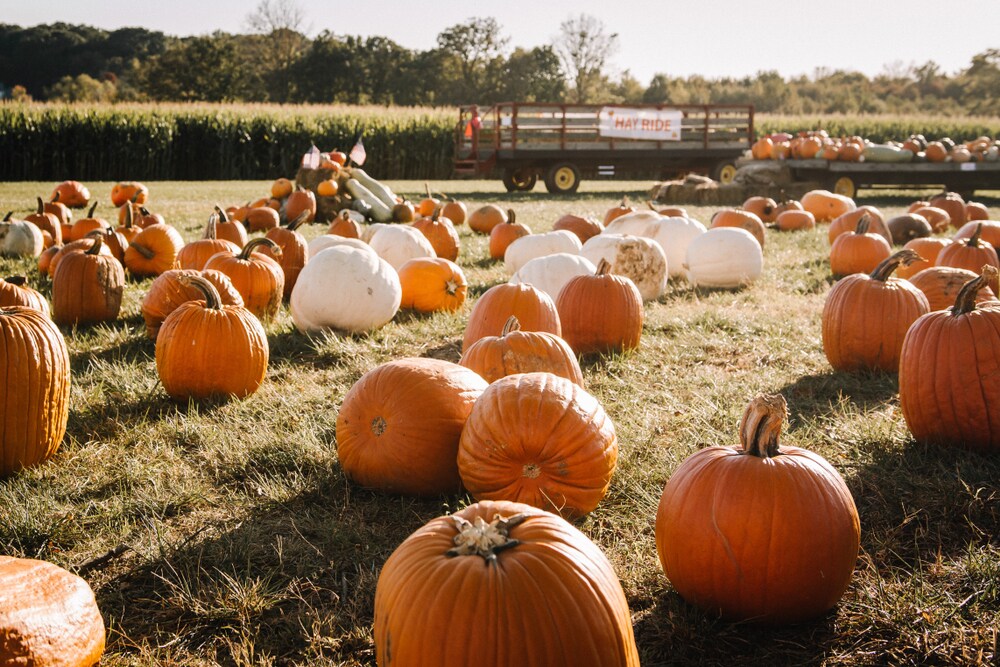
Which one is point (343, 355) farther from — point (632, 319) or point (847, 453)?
→ point (847, 453)

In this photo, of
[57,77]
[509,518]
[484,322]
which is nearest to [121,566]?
[509,518]

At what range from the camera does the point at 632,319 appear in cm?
461

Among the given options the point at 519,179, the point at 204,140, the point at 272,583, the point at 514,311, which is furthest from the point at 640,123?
the point at 272,583

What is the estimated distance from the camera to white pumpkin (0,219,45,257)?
298 inches

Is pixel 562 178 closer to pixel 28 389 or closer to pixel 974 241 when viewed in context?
pixel 974 241

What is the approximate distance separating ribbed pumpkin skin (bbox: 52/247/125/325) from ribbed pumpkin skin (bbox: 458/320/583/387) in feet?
10.3

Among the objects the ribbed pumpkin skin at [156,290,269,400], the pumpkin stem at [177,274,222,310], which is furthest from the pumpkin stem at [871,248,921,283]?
the pumpkin stem at [177,274,222,310]

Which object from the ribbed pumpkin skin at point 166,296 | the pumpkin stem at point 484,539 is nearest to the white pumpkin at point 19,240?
the ribbed pumpkin skin at point 166,296

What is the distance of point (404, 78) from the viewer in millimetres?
56656

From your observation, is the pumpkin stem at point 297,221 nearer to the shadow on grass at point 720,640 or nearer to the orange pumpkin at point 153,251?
the orange pumpkin at point 153,251

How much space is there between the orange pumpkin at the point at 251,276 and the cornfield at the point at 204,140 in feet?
74.1

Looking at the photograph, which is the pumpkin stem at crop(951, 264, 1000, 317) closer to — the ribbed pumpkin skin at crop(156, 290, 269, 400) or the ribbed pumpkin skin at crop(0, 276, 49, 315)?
the ribbed pumpkin skin at crop(156, 290, 269, 400)

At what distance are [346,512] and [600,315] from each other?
2233mm

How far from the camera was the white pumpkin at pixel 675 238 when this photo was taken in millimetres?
6930
